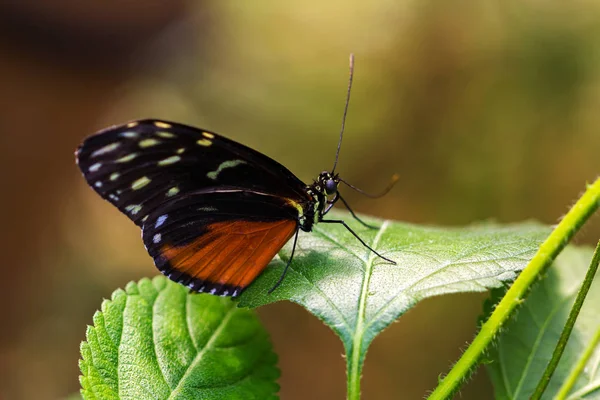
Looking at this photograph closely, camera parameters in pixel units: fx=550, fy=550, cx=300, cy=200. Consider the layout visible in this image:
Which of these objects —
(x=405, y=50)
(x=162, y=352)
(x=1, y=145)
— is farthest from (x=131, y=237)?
(x=162, y=352)

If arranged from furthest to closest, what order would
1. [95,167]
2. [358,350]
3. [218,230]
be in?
[218,230], [95,167], [358,350]

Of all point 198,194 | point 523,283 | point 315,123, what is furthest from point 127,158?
point 315,123

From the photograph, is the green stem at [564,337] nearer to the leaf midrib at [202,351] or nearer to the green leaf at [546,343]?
the green leaf at [546,343]

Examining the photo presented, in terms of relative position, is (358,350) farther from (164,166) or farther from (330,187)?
(164,166)

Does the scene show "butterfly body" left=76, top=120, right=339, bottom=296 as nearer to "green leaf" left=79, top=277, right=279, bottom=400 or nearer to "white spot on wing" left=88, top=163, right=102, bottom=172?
"white spot on wing" left=88, top=163, right=102, bottom=172

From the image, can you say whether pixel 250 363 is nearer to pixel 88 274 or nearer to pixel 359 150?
pixel 359 150

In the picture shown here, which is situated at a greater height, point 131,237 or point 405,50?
point 405,50

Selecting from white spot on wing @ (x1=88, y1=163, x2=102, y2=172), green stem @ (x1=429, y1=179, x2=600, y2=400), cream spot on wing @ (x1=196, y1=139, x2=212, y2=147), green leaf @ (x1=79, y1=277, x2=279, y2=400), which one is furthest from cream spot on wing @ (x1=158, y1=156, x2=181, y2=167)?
green stem @ (x1=429, y1=179, x2=600, y2=400)
